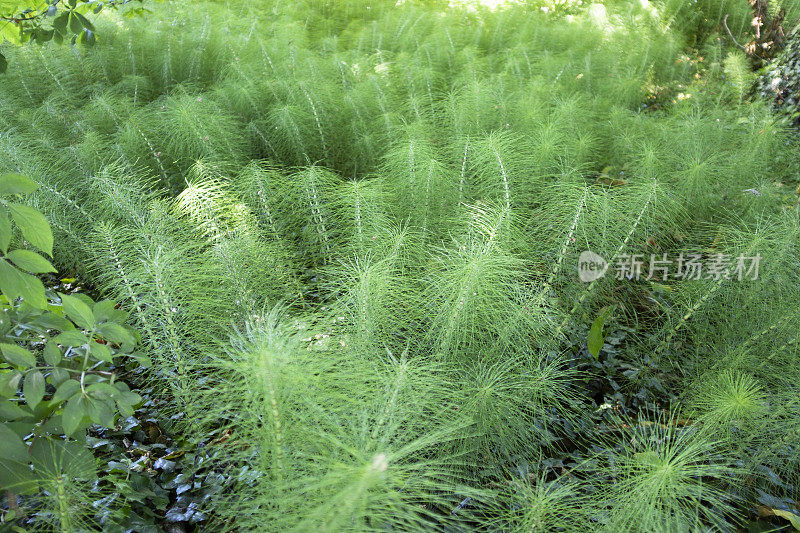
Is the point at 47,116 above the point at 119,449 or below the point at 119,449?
above

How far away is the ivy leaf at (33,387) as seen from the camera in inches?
43.4

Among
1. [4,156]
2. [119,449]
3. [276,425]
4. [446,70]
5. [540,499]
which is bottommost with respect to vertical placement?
[119,449]

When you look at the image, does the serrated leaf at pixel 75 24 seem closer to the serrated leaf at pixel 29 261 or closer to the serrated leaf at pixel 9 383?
the serrated leaf at pixel 29 261

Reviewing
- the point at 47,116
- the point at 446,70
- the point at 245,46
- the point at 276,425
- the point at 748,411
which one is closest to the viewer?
the point at 276,425

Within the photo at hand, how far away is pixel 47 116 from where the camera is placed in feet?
10.8

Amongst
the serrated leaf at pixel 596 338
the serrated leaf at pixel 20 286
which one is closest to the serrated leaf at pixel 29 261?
the serrated leaf at pixel 20 286

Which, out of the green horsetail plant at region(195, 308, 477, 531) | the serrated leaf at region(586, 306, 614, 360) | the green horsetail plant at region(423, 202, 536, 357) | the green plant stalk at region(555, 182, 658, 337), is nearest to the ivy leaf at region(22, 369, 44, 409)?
the green horsetail plant at region(195, 308, 477, 531)

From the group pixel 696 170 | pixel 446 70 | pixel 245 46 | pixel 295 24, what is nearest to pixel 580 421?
pixel 696 170

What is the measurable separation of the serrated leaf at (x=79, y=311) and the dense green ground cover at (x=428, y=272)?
12.5 inches

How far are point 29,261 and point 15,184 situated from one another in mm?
175

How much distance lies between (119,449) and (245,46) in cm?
355

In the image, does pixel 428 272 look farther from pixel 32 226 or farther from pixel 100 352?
pixel 32 226

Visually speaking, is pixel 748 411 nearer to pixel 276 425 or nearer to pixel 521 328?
pixel 521 328

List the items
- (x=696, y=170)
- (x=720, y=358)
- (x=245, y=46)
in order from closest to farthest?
(x=720, y=358)
(x=696, y=170)
(x=245, y=46)
